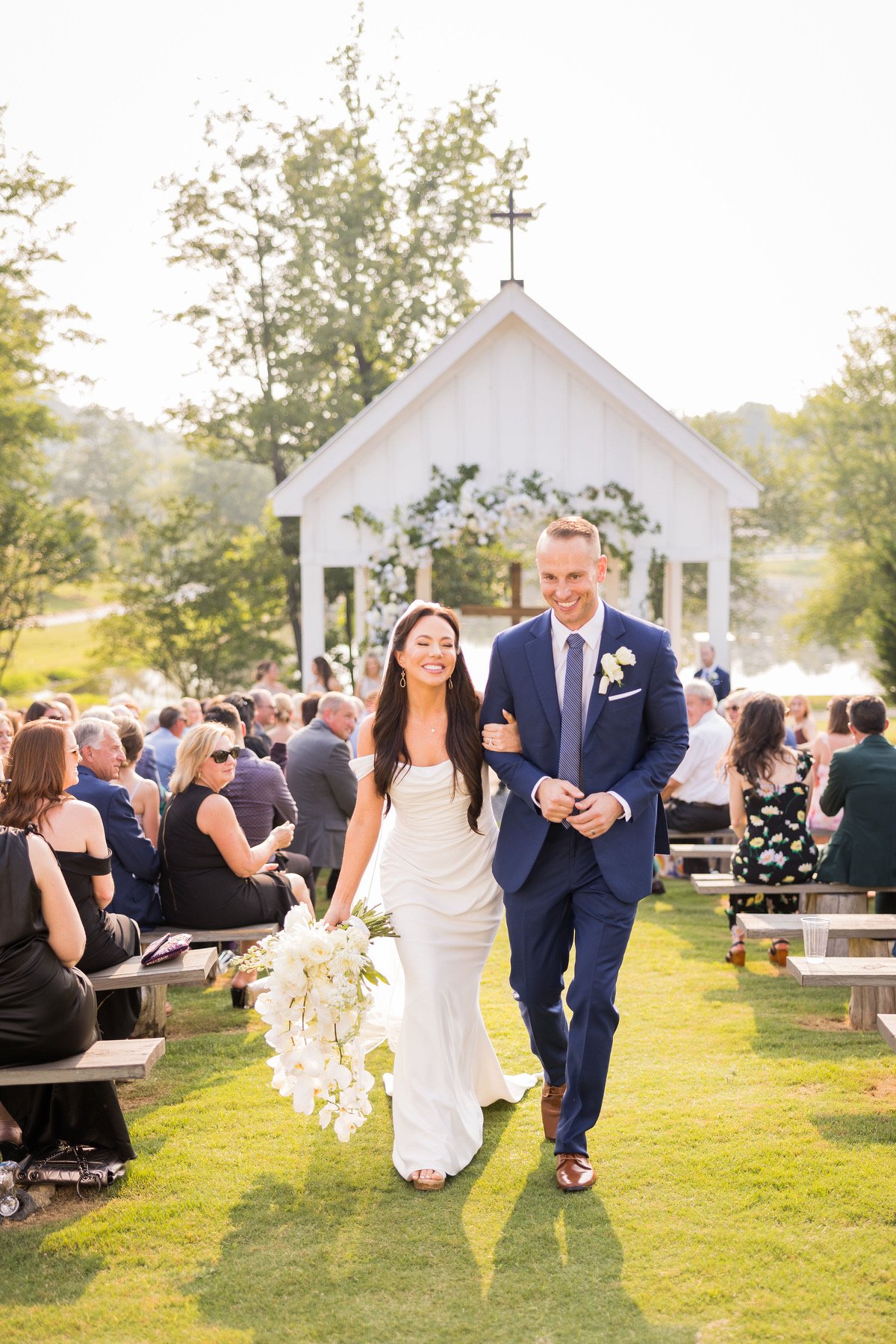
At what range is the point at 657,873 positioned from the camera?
11.4 m

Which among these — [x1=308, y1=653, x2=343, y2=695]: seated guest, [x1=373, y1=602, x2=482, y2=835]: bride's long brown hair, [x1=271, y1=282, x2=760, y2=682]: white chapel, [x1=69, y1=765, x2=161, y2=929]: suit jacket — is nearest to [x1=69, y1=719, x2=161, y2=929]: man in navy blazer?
[x1=69, y1=765, x2=161, y2=929]: suit jacket

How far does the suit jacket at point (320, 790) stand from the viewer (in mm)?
9508

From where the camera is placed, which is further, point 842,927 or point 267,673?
point 267,673

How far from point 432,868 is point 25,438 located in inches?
914

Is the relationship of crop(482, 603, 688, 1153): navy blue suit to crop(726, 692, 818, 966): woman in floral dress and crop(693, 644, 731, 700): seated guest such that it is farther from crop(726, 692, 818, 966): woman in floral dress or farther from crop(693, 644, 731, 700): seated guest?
crop(693, 644, 731, 700): seated guest

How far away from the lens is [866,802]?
7.75 metres

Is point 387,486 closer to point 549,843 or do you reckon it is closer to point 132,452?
point 549,843

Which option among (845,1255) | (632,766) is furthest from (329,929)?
(845,1255)

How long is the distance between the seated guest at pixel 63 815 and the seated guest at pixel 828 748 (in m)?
5.07

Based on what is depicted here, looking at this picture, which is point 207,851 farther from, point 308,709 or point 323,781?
point 308,709

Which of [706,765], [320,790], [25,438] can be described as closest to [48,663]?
[25,438]

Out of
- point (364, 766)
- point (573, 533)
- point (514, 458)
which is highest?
point (514, 458)

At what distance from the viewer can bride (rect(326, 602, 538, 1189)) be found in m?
5.01

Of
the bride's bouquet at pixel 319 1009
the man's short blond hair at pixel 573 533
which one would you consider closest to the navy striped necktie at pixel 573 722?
the man's short blond hair at pixel 573 533
